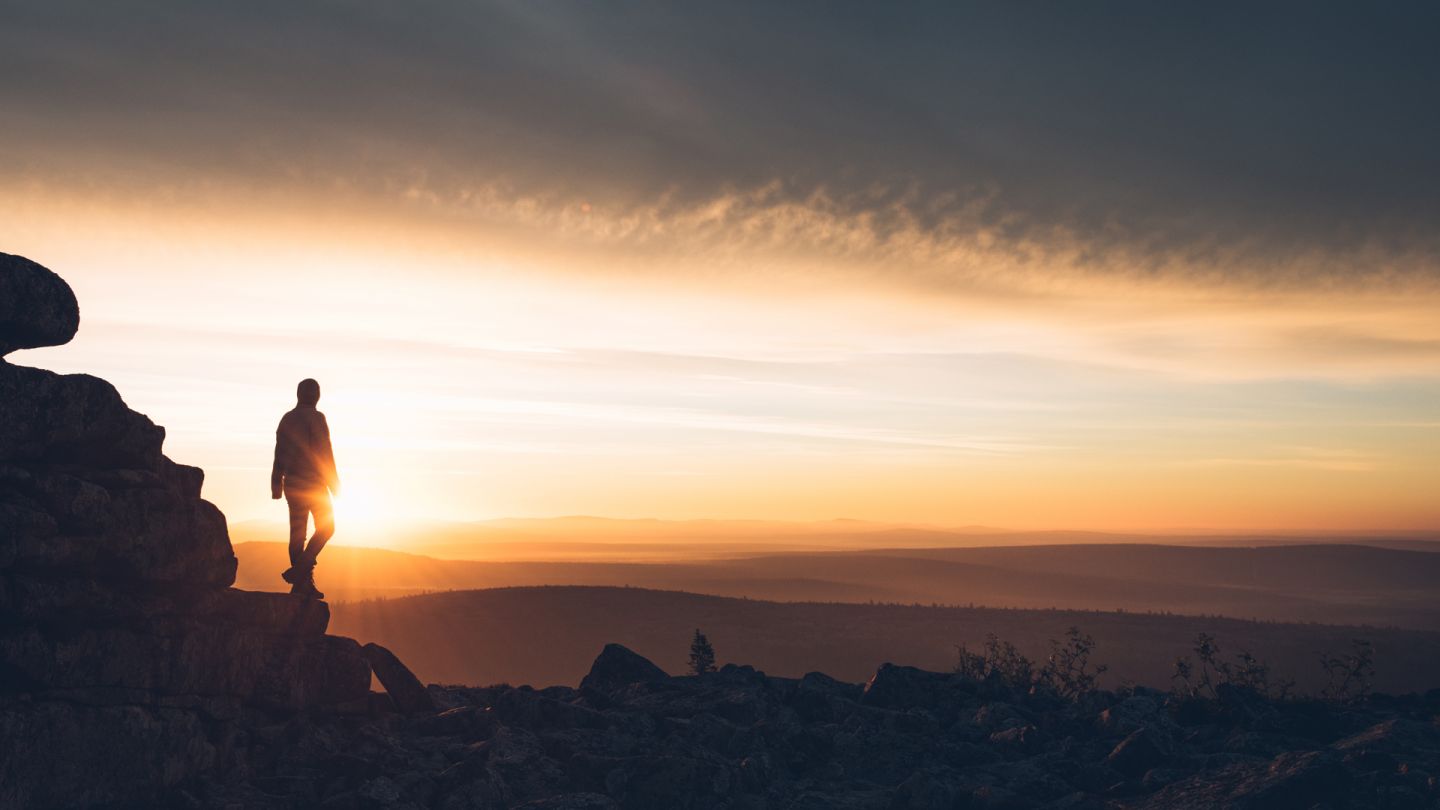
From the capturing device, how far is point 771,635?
6275 cm

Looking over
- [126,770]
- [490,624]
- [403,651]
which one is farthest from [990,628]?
[126,770]

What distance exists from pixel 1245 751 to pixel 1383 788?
252cm

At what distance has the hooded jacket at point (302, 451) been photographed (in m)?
16.6

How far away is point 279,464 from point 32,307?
13.8ft

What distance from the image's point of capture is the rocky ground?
44.9 feet

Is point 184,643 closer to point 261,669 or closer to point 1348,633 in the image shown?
point 261,669

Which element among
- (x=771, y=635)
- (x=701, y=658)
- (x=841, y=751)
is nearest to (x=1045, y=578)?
(x=771, y=635)

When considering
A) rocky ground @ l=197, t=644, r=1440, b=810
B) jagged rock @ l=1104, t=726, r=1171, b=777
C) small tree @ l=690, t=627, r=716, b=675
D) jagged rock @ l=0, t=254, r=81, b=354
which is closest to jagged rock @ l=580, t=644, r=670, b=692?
rocky ground @ l=197, t=644, r=1440, b=810

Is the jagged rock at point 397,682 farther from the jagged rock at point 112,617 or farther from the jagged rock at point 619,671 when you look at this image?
the jagged rock at point 619,671

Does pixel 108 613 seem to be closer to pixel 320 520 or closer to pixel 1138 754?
pixel 320 520

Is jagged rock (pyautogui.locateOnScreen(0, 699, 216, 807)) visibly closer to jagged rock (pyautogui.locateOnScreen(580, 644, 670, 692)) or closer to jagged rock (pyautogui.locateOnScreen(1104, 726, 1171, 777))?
jagged rock (pyautogui.locateOnScreen(580, 644, 670, 692))

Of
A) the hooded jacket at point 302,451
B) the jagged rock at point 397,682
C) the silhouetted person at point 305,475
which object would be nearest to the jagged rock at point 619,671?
the jagged rock at point 397,682

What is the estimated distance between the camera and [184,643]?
14.1 metres

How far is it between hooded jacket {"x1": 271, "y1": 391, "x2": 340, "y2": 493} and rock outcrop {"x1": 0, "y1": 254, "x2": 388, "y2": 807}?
4.27 ft
